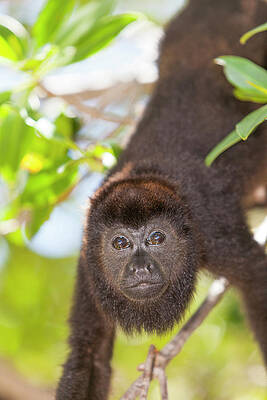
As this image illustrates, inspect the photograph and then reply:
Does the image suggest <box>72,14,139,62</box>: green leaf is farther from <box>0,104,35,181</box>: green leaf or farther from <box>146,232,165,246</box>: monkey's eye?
<box>146,232,165,246</box>: monkey's eye

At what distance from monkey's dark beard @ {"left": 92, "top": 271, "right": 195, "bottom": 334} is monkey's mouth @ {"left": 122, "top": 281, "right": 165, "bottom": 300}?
16 cm

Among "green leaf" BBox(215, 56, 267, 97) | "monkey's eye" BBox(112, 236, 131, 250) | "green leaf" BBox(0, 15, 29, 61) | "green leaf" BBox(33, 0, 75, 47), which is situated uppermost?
"green leaf" BBox(33, 0, 75, 47)

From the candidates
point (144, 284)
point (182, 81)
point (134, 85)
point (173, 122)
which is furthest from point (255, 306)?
point (134, 85)

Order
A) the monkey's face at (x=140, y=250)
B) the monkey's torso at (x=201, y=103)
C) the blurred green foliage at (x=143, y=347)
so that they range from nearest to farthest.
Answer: the monkey's face at (x=140, y=250) → the monkey's torso at (x=201, y=103) → the blurred green foliage at (x=143, y=347)

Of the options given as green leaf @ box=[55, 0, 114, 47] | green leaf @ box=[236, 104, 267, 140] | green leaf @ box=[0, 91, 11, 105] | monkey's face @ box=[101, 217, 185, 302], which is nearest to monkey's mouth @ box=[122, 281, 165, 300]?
monkey's face @ box=[101, 217, 185, 302]

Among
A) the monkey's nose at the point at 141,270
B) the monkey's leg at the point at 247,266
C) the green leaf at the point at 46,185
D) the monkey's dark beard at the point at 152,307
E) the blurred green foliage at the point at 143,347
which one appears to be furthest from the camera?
the blurred green foliage at the point at 143,347

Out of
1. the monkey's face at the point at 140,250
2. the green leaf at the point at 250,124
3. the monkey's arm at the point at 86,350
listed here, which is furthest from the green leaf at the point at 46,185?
the green leaf at the point at 250,124

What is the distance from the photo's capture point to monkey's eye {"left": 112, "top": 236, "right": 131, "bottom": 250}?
2.75m

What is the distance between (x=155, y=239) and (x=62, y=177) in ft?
2.24

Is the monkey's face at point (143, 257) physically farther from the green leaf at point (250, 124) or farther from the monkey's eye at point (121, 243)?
the green leaf at point (250, 124)

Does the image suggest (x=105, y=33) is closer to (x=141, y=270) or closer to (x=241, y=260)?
(x=141, y=270)

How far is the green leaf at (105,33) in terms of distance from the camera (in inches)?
115

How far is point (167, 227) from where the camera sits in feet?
9.09

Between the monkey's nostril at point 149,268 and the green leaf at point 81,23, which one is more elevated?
the green leaf at point 81,23
